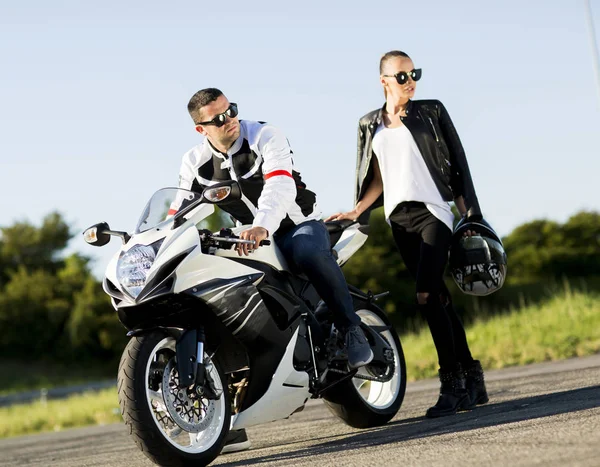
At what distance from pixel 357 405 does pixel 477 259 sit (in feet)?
4.10

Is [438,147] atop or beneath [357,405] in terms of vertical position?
atop

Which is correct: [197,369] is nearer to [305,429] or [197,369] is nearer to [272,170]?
[272,170]

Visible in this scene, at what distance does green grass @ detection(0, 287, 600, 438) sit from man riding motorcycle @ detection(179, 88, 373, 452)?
647 cm

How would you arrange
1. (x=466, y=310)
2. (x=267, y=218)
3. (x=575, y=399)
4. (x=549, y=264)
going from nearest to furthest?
1. (x=267, y=218)
2. (x=575, y=399)
3. (x=466, y=310)
4. (x=549, y=264)

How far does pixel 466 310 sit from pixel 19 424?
121ft

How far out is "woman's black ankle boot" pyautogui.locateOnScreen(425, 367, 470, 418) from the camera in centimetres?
618

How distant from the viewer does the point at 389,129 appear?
21.4 ft

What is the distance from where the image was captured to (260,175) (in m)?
5.65

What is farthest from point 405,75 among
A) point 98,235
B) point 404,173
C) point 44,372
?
point 44,372

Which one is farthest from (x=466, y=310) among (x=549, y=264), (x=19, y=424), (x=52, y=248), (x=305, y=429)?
(x=305, y=429)

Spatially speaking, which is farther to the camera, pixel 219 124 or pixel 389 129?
pixel 389 129

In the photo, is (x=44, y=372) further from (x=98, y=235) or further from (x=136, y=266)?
(x=136, y=266)

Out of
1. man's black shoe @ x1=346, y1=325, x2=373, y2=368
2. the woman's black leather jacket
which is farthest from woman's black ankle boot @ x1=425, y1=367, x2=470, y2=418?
the woman's black leather jacket

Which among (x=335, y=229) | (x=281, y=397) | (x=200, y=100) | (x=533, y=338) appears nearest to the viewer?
(x=281, y=397)
